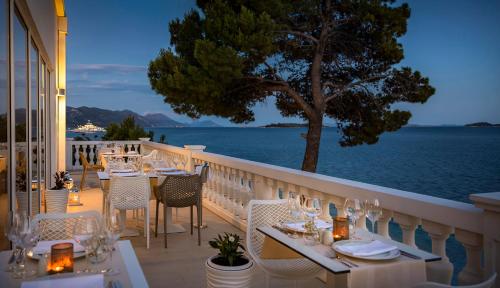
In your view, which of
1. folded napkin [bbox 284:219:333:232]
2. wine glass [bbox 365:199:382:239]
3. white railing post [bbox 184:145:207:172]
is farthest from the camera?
white railing post [bbox 184:145:207:172]

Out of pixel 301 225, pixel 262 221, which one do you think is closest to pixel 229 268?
pixel 301 225

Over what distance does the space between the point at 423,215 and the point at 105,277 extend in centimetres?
191

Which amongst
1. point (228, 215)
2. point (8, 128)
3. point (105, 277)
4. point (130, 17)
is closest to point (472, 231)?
point (105, 277)

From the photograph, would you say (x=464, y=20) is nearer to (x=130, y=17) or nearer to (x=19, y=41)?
(x=130, y=17)

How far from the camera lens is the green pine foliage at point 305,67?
1016 centimetres

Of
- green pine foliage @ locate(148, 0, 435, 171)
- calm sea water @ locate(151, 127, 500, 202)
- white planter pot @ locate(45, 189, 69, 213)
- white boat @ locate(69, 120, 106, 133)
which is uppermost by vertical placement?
green pine foliage @ locate(148, 0, 435, 171)

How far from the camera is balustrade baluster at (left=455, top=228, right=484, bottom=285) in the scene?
2.54m

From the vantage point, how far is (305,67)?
1229 centimetres

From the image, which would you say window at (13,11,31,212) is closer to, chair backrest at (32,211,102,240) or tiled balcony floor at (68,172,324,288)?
chair backrest at (32,211,102,240)

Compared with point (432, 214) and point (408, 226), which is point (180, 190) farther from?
point (432, 214)

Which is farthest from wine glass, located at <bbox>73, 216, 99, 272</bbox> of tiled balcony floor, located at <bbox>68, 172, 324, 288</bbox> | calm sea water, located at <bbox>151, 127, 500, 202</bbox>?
calm sea water, located at <bbox>151, 127, 500, 202</bbox>

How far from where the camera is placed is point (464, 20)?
2905cm

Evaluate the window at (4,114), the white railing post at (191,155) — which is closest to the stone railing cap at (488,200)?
the window at (4,114)

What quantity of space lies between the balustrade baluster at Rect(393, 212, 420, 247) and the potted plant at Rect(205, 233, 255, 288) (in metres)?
1.03
